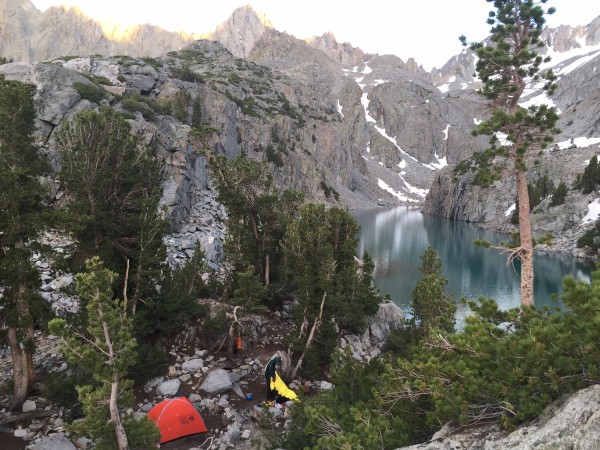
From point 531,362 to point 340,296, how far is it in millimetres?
14625

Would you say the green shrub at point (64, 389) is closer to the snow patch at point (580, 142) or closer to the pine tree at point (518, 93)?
the pine tree at point (518, 93)

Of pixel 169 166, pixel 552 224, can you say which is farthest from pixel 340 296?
pixel 552 224

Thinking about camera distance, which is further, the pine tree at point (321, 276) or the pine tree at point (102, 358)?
the pine tree at point (321, 276)

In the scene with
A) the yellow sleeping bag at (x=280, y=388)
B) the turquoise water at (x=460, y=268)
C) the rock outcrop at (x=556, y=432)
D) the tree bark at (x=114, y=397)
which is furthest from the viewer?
the turquoise water at (x=460, y=268)

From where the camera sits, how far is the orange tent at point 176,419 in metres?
13.5

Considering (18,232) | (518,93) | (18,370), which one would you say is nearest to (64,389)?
(18,370)

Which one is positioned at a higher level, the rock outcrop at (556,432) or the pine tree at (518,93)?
the pine tree at (518,93)

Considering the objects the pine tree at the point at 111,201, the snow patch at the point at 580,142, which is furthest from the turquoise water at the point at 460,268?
the snow patch at the point at 580,142

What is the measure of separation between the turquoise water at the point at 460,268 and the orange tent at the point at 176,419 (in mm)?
26812

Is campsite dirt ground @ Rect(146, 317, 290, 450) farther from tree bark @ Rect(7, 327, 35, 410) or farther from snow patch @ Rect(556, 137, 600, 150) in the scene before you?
snow patch @ Rect(556, 137, 600, 150)

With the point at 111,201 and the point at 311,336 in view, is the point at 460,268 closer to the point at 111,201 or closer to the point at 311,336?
the point at 311,336

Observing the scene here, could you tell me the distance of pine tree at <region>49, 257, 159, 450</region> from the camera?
8969mm

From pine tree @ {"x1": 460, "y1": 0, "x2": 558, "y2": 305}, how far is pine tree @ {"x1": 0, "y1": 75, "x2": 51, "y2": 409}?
674 inches

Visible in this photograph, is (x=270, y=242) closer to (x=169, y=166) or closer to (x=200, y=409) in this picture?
(x=200, y=409)
